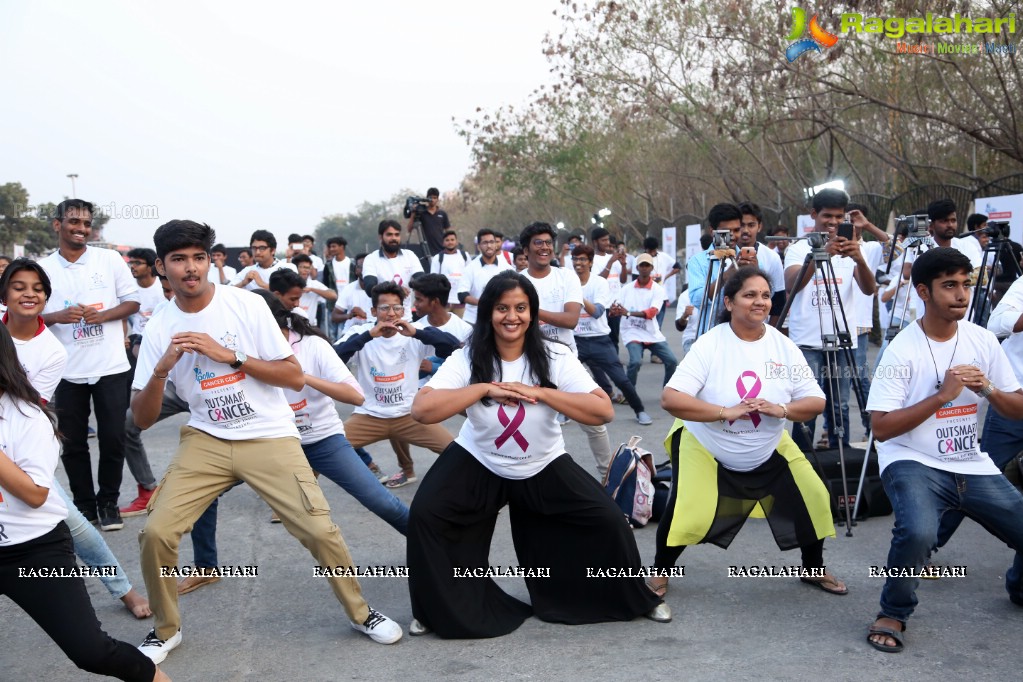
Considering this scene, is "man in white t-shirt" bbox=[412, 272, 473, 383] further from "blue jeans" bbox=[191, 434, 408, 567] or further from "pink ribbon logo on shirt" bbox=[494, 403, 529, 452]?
"pink ribbon logo on shirt" bbox=[494, 403, 529, 452]

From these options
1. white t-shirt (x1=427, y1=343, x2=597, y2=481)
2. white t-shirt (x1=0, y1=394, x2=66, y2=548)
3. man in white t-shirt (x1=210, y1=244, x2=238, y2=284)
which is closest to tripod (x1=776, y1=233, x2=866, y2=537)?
white t-shirt (x1=427, y1=343, x2=597, y2=481)

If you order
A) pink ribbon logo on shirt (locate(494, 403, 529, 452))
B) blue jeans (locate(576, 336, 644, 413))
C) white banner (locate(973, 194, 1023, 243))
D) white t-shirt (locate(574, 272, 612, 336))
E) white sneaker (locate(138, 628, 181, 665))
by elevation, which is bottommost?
white sneaker (locate(138, 628, 181, 665))

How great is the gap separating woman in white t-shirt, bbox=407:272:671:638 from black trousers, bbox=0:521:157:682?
1.40m

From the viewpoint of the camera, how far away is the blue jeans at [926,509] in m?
4.06

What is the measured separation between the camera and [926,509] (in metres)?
4.11

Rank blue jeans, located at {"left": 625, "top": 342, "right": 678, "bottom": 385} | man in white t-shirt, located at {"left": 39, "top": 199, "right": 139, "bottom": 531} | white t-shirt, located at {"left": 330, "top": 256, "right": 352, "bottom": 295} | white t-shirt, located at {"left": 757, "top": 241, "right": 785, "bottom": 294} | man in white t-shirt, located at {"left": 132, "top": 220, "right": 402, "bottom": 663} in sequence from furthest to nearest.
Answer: white t-shirt, located at {"left": 330, "top": 256, "right": 352, "bottom": 295}, blue jeans, located at {"left": 625, "top": 342, "right": 678, "bottom": 385}, white t-shirt, located at {"left": 757, "top": 241, "right": 785, "bottom": 294}, man in white t-shirt, located at {"left": 39, "top": 199, "right": 139, "bottom": 531}, man in white t-shirt, located at {"left": 132, "top": 220, "right": 402, "bottom": 663}

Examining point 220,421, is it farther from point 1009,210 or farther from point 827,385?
point 1009,210

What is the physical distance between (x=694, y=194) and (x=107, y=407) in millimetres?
27876

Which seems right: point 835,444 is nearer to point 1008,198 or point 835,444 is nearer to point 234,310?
point 234,310

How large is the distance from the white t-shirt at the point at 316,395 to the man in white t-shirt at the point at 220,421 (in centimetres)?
81

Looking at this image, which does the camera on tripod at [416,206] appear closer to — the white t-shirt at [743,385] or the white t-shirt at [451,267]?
the white t-shirt at [451,267]

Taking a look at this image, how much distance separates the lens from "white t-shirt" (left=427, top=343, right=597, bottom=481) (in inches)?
171

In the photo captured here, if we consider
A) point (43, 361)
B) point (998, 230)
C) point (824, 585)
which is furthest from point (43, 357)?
point (998, 230)

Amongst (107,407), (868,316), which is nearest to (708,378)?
(868,316)
